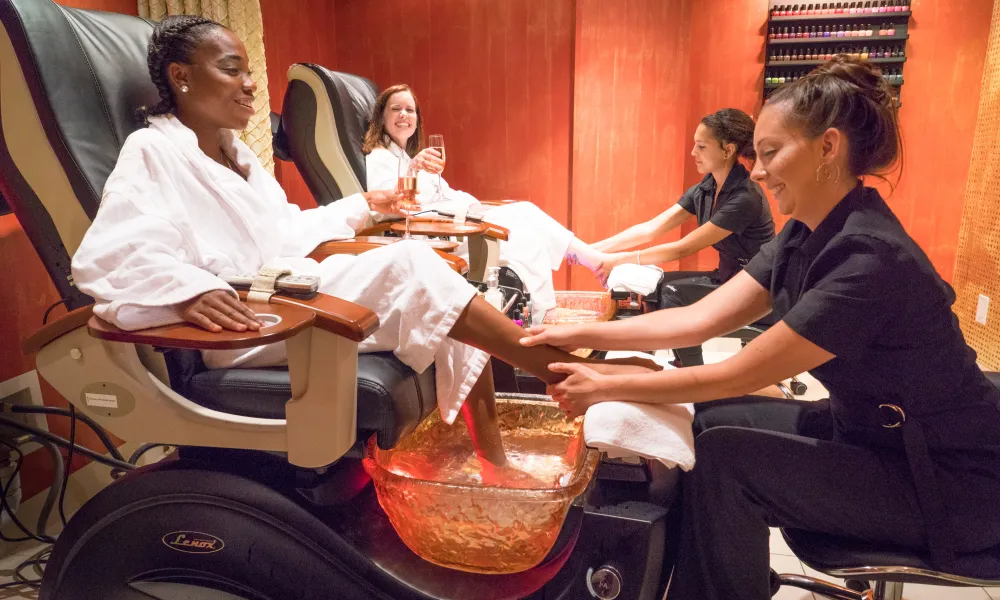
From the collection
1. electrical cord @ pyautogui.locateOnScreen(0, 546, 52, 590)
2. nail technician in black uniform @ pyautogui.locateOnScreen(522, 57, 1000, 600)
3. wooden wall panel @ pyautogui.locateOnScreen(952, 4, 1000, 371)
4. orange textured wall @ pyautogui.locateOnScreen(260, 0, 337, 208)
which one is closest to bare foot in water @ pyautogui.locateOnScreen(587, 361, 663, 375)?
nail technician in black uniform @ pyautogui.locateOnScreen(522, 57, 1000, 600)

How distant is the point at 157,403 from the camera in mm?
1275

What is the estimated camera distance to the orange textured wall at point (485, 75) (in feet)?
14.4

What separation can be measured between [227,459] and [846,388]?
46.5 inches

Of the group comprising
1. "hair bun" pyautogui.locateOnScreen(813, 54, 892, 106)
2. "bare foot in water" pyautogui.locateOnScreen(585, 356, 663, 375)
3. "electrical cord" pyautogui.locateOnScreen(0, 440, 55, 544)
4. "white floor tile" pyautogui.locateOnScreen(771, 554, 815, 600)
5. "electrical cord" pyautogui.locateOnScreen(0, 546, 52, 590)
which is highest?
"hair bun" pyautogui.locateOnScreen(813, 54, 892, 106)

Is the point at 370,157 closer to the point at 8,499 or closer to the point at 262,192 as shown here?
the point at 262,192

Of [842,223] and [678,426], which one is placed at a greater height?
[842,223]

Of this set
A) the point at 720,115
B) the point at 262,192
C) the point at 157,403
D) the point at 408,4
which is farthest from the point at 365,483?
the point at 408,4

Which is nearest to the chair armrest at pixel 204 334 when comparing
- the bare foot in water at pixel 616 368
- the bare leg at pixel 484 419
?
the bare leg at pixel 484 419

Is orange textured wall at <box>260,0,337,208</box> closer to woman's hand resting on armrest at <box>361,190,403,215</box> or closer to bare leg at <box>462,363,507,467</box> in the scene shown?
woman's hand resting on armrest at <box>361,190,403,215</box>

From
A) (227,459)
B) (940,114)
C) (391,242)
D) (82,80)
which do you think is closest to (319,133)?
(391,242)

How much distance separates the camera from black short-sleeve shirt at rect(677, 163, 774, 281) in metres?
2.73

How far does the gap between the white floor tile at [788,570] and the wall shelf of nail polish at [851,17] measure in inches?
123

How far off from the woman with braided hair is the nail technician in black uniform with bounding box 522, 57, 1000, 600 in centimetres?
38

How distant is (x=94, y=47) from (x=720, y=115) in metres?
2.18
